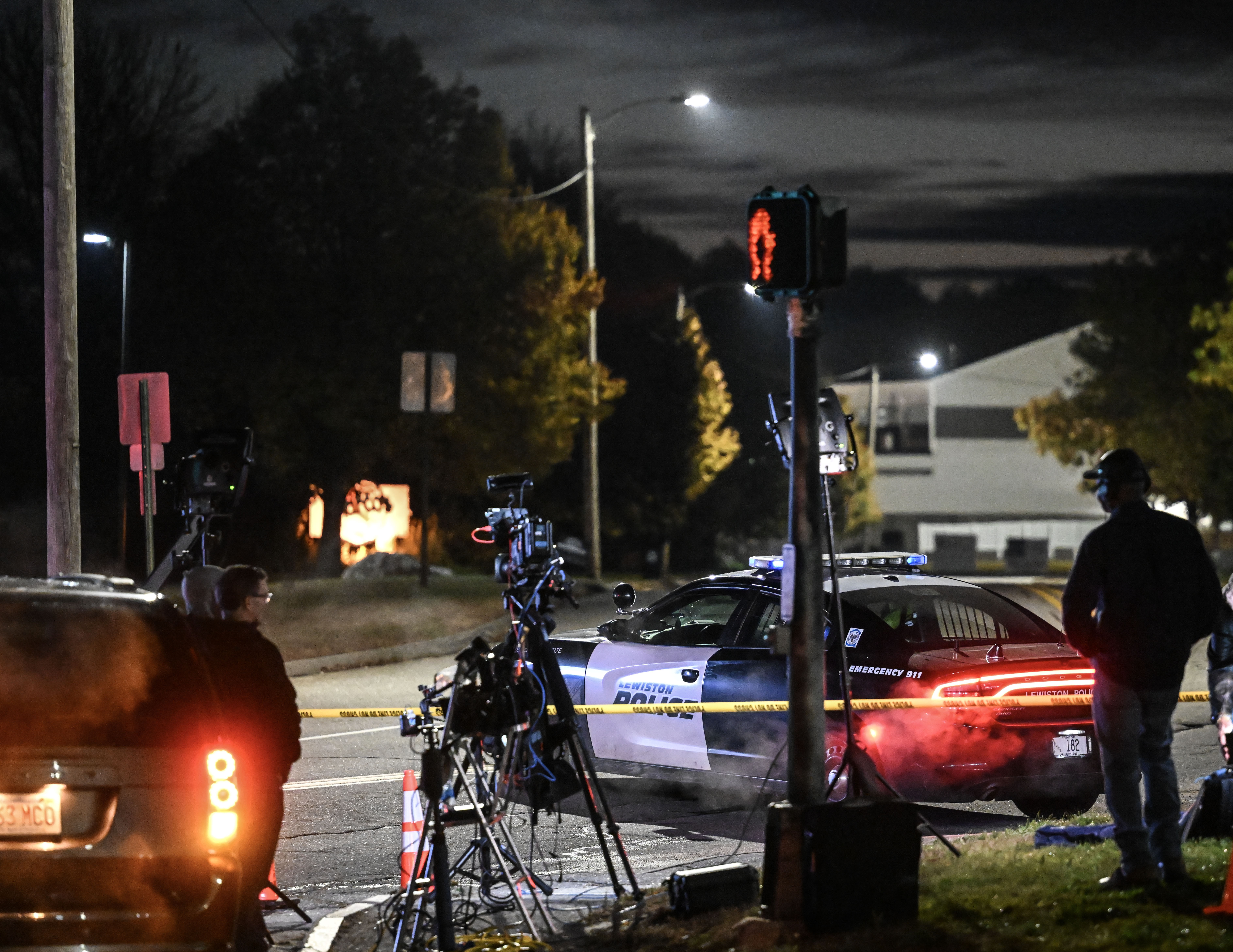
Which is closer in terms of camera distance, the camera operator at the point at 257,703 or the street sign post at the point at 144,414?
the camera operator at the point at 257,703

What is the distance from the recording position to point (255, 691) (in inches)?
266

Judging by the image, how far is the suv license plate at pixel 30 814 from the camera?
17.2 feet

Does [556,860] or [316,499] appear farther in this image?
[316,499]

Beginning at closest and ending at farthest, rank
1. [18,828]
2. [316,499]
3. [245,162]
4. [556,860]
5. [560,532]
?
[18,828]
[556,860]
[245,162]
[316,499]
[560,532]

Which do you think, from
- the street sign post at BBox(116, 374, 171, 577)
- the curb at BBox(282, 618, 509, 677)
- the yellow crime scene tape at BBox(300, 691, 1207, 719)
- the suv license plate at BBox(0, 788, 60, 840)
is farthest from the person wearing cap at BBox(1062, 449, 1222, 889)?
the curb at BBox(282, 618, 509, 677)

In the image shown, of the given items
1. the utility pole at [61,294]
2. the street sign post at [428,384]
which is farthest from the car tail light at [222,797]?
the street sign post at [428,384]

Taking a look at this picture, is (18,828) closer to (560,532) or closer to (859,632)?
(859,632)

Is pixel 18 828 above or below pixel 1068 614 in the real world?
below

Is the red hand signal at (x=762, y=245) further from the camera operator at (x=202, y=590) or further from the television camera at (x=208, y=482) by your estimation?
the television camera at (x=208, y=482)

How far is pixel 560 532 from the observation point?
2025 inches

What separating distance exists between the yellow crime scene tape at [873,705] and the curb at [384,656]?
821 centimetres

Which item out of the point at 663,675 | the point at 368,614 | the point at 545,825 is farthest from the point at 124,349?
the point at 545,825

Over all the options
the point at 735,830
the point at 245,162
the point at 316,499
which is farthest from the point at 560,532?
the point at 735,830

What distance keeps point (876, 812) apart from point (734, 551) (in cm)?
5803
